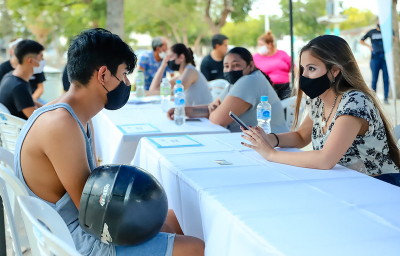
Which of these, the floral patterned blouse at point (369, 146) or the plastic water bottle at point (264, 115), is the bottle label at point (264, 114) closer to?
the plastic water bottle at point (264, 115)

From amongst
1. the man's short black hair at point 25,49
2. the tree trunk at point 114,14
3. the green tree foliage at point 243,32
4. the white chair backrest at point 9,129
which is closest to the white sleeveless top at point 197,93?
the man's short black hair at point 25,49

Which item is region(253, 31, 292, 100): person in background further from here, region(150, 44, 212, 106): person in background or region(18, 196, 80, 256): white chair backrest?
region(18, 196, 80, 256): white chair backrest

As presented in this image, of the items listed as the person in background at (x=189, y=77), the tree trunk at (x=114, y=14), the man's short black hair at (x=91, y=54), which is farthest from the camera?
the tree trunk at (x=114, y=14)

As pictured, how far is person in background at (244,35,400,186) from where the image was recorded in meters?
1.93

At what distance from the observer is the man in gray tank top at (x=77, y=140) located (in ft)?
4.66

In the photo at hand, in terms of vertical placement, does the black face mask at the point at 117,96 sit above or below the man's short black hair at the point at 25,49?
below

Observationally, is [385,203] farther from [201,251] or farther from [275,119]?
[275,119]

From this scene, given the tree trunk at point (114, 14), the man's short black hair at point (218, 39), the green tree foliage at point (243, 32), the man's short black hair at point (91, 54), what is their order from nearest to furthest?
1. the man's short black hair at point (91, 54)
2. the man's short black hair at point (218, 39)
3. the tree trunk at point (114, 14)
4. the green tree foliage at point (243, 32)

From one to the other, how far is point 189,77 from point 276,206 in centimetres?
337

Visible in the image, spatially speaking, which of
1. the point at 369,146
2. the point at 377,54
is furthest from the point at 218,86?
the point at 377,54

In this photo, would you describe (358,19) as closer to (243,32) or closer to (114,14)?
(243,32)

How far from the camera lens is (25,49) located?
384 cm

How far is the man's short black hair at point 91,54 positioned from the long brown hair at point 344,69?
1.05 meters

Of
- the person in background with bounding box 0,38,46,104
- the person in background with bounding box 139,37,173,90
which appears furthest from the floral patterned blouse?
the person in background with bounding box 139,37,173,90
